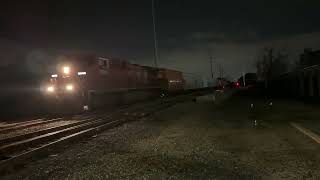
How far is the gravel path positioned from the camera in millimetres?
8008

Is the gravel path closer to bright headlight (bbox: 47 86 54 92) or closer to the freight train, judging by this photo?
the freight train

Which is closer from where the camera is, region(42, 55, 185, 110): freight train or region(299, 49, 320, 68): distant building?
region(42, 55, 185, 110): freight train

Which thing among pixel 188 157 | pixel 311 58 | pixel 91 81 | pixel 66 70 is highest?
pixel 311 58

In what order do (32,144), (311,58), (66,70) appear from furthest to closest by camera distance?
(311,58)
(66,70)
(32,144)

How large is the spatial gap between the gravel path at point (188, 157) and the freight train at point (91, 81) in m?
13.3

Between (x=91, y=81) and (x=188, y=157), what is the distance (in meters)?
19.9

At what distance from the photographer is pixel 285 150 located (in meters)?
10.5

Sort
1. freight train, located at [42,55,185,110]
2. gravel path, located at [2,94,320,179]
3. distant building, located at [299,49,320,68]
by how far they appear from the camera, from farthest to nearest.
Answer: distant building, located at [299,49,320,68], freight train, located at [42,55,185,110], gravel path, located at [2,94,320,179]

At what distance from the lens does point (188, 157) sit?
981 centimetres

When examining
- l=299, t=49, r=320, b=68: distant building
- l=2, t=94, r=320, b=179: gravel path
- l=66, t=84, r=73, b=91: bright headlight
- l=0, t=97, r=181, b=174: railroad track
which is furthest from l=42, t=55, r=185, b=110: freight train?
l=299, t=49, r=320, b=68: distant building

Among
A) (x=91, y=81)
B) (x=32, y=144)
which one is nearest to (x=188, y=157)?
(x=32, y=144)

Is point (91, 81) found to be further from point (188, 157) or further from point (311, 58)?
point (311, 58)

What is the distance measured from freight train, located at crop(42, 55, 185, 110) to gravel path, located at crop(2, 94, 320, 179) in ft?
43.6

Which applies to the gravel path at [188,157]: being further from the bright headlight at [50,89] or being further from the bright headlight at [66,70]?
the bright headlight at [50,89]
